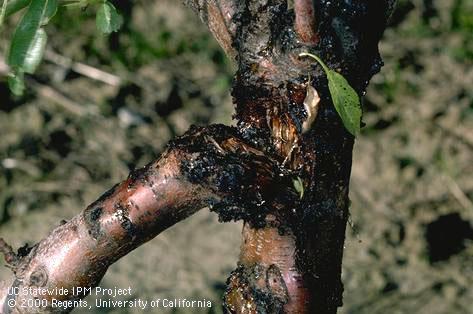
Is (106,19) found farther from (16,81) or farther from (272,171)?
(272,171)

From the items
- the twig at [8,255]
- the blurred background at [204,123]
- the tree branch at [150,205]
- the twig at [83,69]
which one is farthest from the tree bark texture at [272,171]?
the twig at [83,69]

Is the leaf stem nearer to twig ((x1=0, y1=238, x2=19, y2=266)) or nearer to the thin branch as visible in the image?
the thin branch

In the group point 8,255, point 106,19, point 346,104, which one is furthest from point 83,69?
point 346,104

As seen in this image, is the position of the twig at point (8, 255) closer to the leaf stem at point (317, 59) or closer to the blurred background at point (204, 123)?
the leaf stem at point (317, 59)

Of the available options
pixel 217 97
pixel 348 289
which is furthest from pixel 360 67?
pixel 217 97

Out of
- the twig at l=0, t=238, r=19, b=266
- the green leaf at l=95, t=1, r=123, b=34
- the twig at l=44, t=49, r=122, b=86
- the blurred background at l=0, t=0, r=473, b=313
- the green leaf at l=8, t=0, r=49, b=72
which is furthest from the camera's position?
the twig at l=44, t=49, r=122, b=86

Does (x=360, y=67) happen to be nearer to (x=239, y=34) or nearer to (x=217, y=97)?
(x=239, y=34)

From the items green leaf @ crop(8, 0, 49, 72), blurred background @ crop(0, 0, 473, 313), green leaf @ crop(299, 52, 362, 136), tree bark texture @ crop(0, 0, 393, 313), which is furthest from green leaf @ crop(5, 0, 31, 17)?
blurred background @ crop(0, 0, 473, 313)
